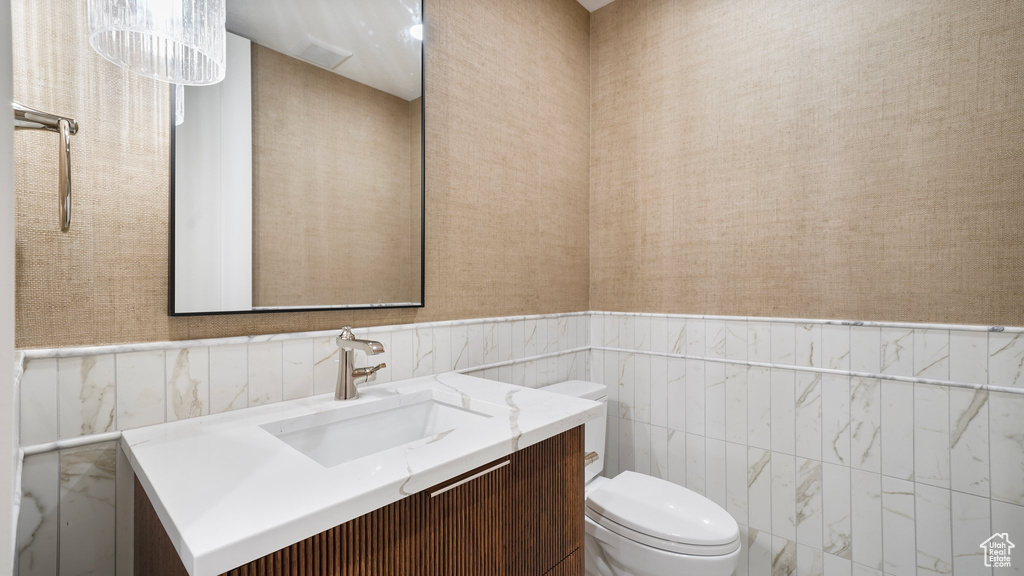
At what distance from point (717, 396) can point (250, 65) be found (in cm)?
184

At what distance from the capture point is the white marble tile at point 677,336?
192 centimetres

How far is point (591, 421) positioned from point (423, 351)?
0.71 metres

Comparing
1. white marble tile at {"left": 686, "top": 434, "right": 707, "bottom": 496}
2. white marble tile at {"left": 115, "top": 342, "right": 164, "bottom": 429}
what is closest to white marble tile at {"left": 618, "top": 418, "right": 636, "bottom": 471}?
white marble tile at {"left": 686, "top": 434, "right": 707, "bottom": 496}

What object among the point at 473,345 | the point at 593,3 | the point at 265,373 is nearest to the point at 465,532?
the point at 265,373

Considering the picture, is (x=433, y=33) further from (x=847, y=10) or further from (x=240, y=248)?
(x=847, y=10)

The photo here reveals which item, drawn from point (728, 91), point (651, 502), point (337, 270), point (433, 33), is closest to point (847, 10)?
point (728, 91)

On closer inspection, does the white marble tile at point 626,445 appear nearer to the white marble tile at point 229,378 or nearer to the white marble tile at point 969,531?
the white marble tile at point 969,531

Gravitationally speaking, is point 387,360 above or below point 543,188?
below

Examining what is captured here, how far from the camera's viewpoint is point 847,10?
159 centimetres

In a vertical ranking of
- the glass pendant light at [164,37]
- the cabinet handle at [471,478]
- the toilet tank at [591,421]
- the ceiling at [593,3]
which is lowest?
the toilet tank at [591,421]

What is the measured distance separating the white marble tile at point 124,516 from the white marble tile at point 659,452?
1719 mm

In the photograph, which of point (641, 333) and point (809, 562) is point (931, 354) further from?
point (641, 333)

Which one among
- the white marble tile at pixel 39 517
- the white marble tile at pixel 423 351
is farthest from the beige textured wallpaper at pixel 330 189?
the white marble tile at pixel 39 517

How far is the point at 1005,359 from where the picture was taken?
134cm
